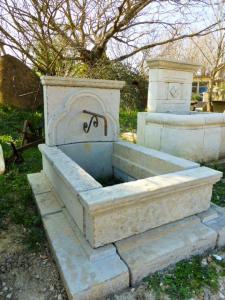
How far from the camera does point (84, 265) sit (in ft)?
4.62

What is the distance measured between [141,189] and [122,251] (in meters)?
0.42

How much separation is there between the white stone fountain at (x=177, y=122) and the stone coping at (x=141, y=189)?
1542mm

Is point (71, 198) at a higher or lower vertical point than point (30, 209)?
higher

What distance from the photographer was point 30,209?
234 centimetres

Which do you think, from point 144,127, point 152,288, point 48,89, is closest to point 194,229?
point 152,288

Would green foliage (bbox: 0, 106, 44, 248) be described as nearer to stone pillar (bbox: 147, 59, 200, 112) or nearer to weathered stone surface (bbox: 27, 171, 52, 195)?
weathered stone surface (bbox: 27, 171, 52, 195)

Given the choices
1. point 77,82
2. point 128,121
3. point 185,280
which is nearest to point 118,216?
point 185,280

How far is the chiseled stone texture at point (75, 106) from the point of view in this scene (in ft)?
8.00

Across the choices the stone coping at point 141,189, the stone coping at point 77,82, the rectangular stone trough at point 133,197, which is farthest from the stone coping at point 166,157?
the stone coping at point 77,82

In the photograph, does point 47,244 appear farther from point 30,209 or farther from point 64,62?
point 64,62

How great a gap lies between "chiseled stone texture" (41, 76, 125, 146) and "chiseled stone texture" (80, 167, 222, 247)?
1276 mm

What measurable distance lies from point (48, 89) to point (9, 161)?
171 cm

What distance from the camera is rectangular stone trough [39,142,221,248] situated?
1.43 metres

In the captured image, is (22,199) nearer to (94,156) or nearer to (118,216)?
(94,156)
